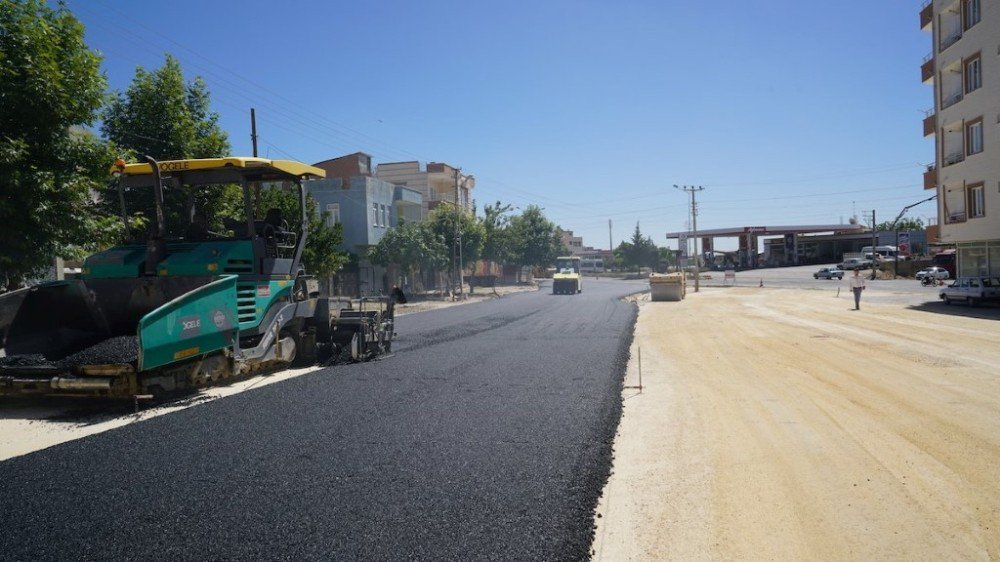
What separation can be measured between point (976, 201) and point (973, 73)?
16.9 ft

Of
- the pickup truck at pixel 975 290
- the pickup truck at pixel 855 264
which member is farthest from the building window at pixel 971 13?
the pickup truck at pixel 855 264

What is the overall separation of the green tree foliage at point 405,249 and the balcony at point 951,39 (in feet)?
87.6

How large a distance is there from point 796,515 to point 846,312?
20793 mm

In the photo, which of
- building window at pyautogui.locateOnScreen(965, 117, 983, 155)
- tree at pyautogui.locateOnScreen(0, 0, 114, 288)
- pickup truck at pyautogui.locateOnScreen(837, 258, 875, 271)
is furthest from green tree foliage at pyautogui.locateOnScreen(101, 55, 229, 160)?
pickup truck at pyautogui.locateOnScreen(837, 258, 875, 271)

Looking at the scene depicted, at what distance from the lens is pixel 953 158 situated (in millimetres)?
28828

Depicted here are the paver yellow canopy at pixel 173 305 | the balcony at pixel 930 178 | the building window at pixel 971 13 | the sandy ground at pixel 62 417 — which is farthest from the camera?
the balcony at pixel 930 178

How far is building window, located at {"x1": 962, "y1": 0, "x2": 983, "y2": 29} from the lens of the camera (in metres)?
26.2

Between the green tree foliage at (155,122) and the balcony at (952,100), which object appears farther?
the balcony at (952,100)

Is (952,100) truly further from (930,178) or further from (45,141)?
(45,141)

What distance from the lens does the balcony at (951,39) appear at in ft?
91.4

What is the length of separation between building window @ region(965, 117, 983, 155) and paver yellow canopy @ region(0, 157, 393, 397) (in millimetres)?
27496

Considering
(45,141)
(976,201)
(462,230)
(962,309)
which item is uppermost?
(462,230)

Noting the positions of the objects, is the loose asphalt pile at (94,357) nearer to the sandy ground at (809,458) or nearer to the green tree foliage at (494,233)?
the sandy ground at (809,458)

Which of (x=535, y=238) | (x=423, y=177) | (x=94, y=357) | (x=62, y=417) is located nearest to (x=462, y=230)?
(x=423, y=177)
